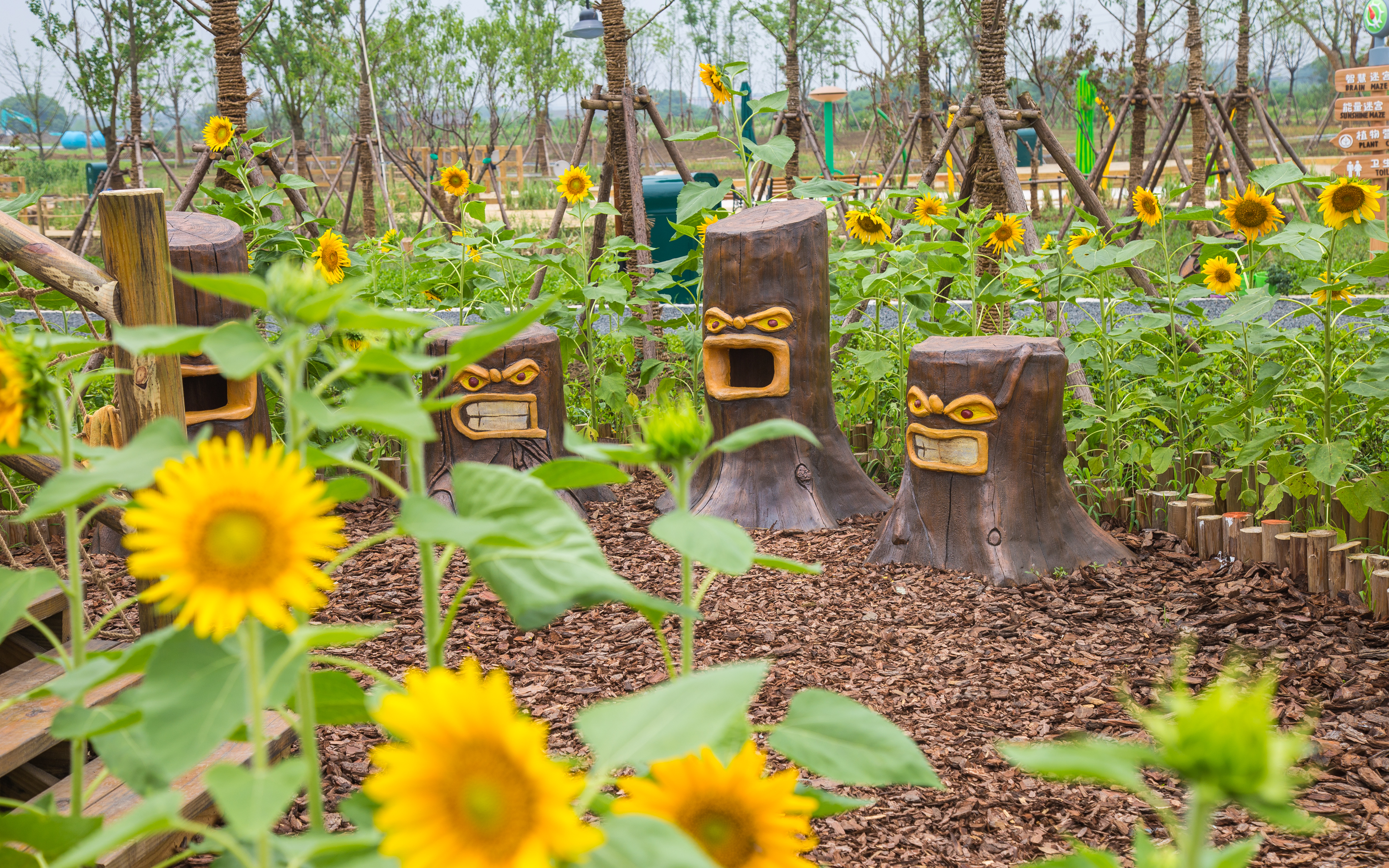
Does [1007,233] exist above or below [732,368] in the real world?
above

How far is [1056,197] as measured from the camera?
19703 mm

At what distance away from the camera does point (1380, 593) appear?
271 centimetres

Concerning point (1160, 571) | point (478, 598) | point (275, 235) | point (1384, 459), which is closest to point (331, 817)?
point (478, 598)

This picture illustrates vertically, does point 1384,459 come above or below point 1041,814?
above

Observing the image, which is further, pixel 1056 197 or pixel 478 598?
pixel 1056 197

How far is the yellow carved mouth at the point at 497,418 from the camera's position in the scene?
3.87 metres

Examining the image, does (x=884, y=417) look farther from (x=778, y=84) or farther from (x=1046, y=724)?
(x=778, y=84)

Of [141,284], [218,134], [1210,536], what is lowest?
[1210,536]

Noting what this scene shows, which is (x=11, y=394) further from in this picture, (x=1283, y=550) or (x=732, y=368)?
(x=732, y=368)

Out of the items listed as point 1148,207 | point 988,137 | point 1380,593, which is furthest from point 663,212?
point 1380,593

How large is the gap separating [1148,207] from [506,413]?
7.63 ft

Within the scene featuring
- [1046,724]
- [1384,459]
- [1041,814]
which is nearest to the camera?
[1041,814]

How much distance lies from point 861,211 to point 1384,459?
1.93 metres

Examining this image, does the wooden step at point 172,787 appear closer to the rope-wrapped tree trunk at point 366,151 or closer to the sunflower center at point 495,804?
the sunflower center at point 495,804
